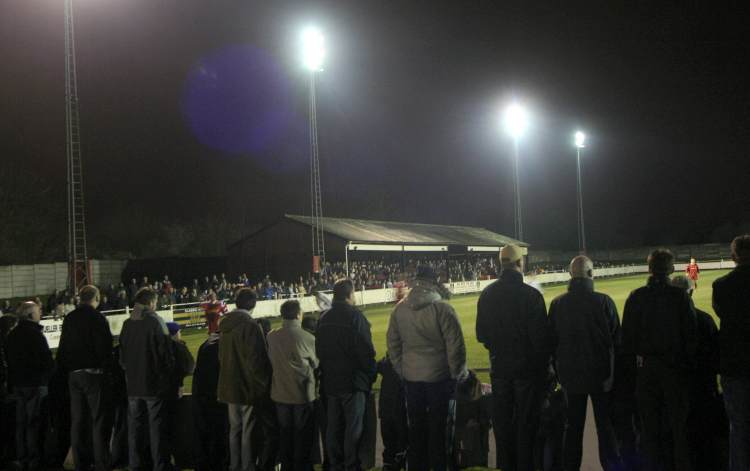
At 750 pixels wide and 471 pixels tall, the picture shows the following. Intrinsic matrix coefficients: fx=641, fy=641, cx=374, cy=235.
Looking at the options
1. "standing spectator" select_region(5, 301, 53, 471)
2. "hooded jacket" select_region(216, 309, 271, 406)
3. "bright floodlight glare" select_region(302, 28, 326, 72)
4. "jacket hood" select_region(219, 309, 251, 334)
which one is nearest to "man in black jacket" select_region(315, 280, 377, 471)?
"hooded jacket" select_region(216, 309, 271, 406)

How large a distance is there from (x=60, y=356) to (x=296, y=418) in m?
2.54

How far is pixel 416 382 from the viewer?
5340 millimetres

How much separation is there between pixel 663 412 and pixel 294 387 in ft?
10.1

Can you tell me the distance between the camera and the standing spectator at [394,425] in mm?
5902

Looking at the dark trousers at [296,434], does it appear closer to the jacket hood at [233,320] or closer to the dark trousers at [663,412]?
the jacket hood at [233,320]

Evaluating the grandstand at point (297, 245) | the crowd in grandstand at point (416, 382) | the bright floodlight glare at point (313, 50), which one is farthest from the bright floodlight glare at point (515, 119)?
the crowd in grandstand at point (416, 382)

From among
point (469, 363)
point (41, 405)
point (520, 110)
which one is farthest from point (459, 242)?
point (41, 405)

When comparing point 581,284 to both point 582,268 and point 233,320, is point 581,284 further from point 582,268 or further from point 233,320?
point 233,320

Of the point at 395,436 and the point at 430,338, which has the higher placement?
the point at 430,338

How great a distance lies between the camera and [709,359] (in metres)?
4.97

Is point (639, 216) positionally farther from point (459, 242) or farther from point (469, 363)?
point (469, 363)

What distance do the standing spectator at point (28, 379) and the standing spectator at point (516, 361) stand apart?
15.4 ft

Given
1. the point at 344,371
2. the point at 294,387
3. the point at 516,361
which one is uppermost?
the point at 516,361

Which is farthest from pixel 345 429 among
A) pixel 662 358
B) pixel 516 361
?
pixel 662 358
